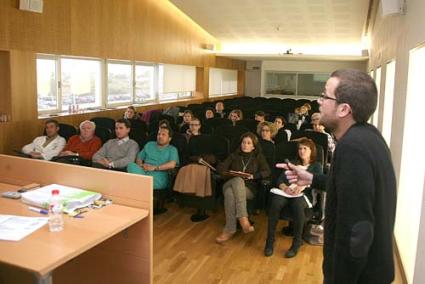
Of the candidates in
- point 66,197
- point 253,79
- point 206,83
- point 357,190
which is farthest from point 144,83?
point 357,190

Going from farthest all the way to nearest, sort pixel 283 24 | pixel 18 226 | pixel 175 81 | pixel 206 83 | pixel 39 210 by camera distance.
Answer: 1. pixel 206 83
2. pixel 175 81
3. pixel 283 24
4. pixel 39 210
5. pixel 18 226

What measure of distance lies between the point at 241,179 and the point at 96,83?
16.2 ft

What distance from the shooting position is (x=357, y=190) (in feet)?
5.03

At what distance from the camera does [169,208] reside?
17.4 ft

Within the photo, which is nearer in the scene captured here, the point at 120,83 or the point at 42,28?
the point at 42,28

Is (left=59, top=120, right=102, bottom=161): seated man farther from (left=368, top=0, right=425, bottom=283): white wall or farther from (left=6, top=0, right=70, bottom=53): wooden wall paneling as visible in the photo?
(left=368, top=0, right=425, bottom=283): white wall

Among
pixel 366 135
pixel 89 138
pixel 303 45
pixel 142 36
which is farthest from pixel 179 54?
pixel 366 135

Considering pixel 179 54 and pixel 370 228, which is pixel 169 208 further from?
pixel 179 54

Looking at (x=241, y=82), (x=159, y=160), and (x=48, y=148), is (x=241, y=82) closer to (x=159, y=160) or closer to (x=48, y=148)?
(x=48, y=148)

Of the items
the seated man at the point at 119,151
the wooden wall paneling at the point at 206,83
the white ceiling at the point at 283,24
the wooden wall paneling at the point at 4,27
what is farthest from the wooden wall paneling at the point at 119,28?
the wooden wall paneling at the point at 206,83

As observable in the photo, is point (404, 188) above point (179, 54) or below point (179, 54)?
below

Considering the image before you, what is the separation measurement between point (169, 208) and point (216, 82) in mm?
10115

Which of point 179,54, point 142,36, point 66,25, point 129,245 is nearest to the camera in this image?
point 129,245

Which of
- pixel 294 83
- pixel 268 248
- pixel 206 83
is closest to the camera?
pixel 268 248
